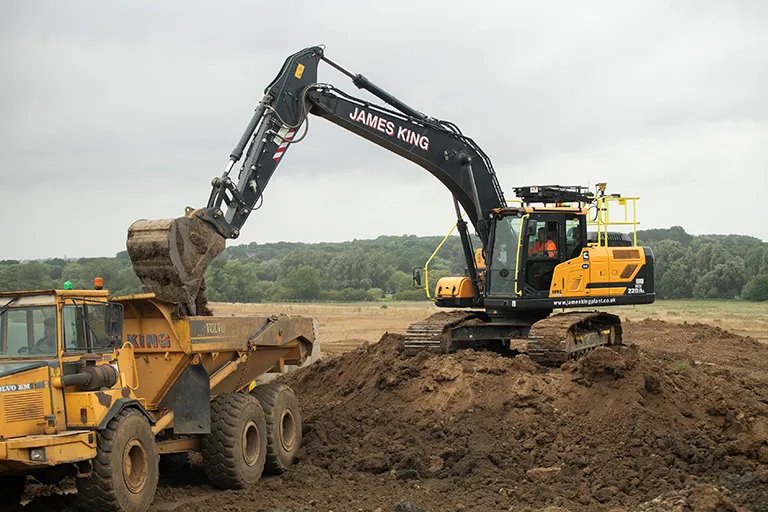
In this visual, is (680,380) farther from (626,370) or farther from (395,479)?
(395,479)

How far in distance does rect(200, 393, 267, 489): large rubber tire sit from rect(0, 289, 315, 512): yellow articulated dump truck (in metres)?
0.02

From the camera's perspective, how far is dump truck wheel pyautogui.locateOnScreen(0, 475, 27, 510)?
9734 mm

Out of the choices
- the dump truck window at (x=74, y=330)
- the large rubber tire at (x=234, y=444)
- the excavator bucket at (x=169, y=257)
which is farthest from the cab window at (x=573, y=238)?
the dump truck window at (x=74, y=330)

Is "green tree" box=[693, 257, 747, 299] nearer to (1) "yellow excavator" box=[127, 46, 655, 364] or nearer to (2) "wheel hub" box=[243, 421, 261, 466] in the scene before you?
(1) "yellow excavator" box=[127, 46, 655, 364]

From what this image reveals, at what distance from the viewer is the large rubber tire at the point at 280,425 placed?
12383mm

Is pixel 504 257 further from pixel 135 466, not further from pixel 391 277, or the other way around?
pixel 391 277

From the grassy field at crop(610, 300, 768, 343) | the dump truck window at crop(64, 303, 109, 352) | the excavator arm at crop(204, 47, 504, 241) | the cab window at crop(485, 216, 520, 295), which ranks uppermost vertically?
the excavator arm at crop(204, 47, 504, 241)

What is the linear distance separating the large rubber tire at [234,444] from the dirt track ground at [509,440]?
193 millimetres

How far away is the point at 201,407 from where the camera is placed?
11289 millimetres

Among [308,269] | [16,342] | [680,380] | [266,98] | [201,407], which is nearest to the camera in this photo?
[16,342]

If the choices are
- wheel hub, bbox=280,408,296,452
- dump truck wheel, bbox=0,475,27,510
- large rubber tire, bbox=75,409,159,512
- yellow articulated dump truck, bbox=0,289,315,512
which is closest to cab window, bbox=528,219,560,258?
yellow articulated dump truck, bbox=0,289,315,512

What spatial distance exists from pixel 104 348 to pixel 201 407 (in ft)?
6.28

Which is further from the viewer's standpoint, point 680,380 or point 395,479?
point 680,380

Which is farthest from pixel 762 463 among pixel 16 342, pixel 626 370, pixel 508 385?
pixel 16 342
